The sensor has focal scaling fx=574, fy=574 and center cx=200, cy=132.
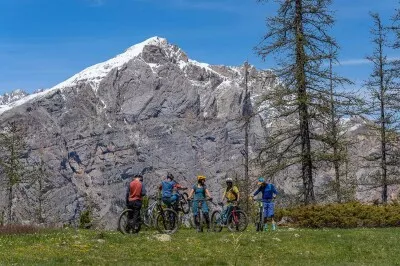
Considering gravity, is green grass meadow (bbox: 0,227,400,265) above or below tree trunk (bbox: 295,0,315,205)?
below

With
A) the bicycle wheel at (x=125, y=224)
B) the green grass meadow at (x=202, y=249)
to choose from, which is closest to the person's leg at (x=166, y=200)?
the bicycle wheel at (x=125, y=224)

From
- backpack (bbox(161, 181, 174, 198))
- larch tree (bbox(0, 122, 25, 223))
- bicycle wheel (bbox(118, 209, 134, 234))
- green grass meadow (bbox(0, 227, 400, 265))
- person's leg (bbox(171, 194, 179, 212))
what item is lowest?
green grass meadow (bbox(0, 227, 400, 265))

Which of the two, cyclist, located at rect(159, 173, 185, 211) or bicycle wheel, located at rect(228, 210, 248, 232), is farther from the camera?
bicycle wheel, located at rect(228, 210, 248, 232)

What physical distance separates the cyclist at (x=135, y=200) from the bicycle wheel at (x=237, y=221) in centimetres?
392

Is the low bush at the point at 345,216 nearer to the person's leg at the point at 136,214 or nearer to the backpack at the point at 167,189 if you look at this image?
the backpack at the point at 167,189

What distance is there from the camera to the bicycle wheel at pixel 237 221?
22.7m

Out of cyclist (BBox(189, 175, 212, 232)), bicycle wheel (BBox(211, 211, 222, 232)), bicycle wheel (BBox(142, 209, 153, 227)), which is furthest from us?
bicycle wheel (BBox(211, 211, 222, 232))

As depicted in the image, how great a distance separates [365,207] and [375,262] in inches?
486

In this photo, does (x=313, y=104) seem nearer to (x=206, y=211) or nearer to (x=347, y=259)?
(x=206, y=211)

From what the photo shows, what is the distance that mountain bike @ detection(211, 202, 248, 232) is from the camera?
22.7 m

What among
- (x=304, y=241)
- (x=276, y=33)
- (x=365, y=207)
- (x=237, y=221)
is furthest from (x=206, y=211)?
(x=276, y=33)

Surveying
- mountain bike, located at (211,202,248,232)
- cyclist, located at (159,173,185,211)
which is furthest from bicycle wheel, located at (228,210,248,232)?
cyclist, located at (159,173,185,211)

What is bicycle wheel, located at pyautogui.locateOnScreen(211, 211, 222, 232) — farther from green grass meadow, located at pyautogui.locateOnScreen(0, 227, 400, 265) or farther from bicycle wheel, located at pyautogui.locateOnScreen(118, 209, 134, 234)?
bicycle wheel, located at pyautogui.locateOnScreen(118, 209, 134, 234)

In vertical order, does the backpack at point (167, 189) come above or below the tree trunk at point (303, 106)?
below
